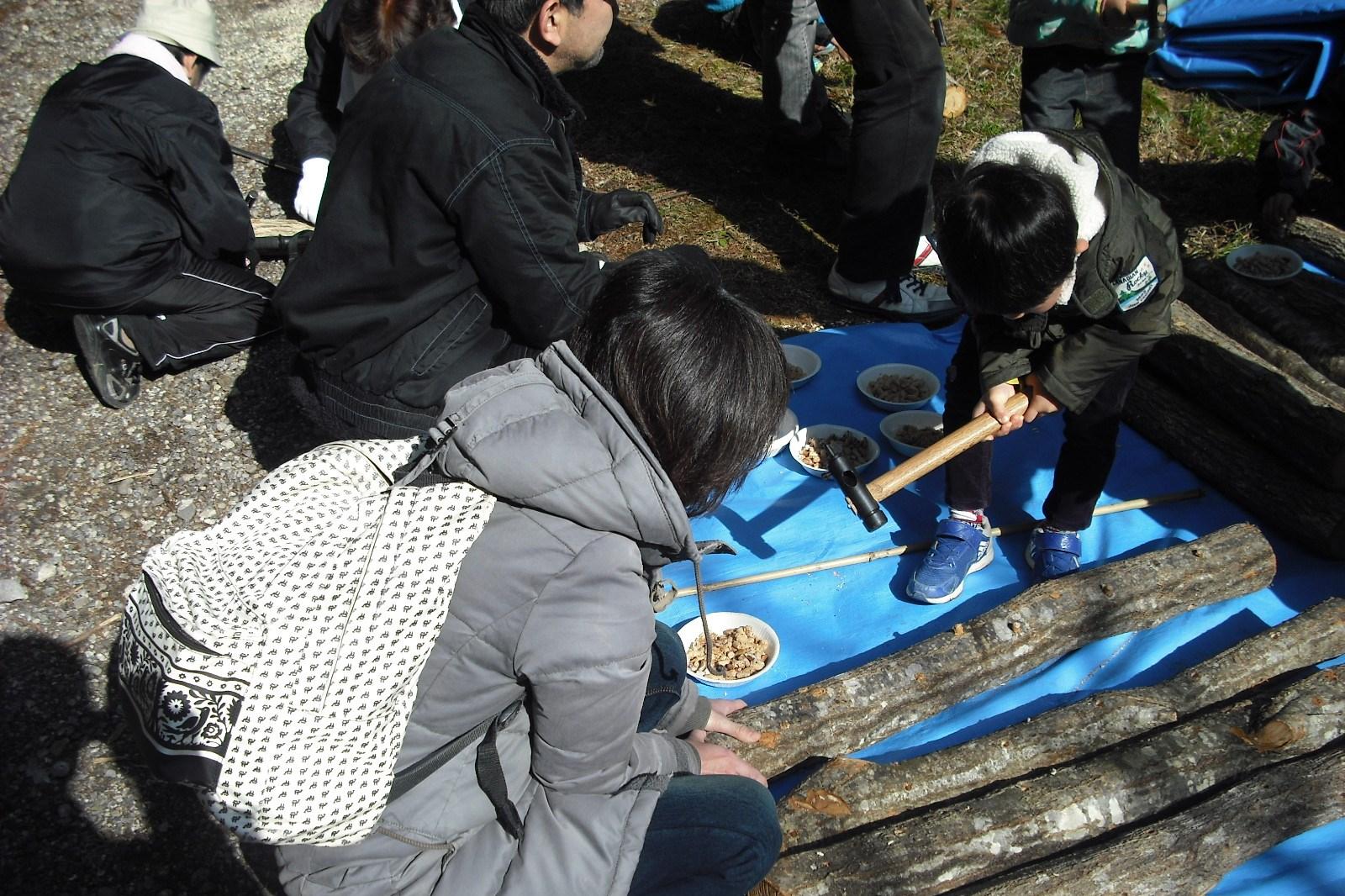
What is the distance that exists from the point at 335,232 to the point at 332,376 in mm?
394

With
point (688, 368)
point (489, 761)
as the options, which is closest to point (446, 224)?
point (688, 368)

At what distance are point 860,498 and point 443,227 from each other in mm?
1275

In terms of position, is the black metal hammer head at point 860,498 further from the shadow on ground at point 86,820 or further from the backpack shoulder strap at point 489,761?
the shadow on ground at point 86,820

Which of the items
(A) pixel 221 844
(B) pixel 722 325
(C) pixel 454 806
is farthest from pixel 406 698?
(A) pixel 221 844

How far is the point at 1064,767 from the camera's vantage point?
2.23 metres

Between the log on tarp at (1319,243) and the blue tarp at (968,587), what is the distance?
1678mm

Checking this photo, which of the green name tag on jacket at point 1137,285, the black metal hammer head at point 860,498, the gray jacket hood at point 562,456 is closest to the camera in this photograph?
the gray jacket hood at point 562,456

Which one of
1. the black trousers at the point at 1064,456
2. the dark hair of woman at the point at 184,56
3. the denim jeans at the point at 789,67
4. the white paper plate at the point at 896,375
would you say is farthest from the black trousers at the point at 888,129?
the dark hair of woman at the point at 184,56

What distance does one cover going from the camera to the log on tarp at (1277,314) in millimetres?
3676

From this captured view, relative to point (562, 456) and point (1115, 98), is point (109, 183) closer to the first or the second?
point (562, 456)

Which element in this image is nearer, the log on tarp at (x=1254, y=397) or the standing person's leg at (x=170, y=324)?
the log on tarp at (x=1254, y=397)

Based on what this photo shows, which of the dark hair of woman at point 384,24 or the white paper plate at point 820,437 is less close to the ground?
the dark hair of woman at point 384,24

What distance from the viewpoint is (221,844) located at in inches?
90.6

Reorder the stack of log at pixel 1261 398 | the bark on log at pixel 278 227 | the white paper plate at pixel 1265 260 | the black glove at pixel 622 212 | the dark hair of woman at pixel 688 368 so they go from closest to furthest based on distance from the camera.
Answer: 1. the dark hair of woman at pixel 688 368
2. the stack of log at pixel 1261 398
3. the black glove at pixel 622 212
4. the white paper plate at pixel 1265 260
5. the bark on log at pixel 278 227
